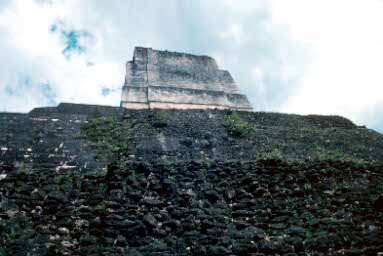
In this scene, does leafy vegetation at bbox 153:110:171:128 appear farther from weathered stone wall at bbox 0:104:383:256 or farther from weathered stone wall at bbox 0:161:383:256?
weathered stone wall at bbox 0:161:383:256

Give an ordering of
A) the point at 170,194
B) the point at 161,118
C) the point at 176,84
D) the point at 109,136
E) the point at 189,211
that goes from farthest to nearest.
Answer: the point at 176,84 < the point at 161,118 < the point at 109,136 < the point at 170,194 < the point at 189,211

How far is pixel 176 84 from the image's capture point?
46.8ft

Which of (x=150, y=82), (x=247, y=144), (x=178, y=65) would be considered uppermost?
(x=178, y=65)

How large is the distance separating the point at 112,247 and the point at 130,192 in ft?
3.19

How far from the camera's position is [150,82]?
13766 mm

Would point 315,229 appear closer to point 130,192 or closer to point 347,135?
point 130,192

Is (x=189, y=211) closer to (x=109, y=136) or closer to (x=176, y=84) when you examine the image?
(x=109, y=136)

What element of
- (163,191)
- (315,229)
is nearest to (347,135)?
(315,229)

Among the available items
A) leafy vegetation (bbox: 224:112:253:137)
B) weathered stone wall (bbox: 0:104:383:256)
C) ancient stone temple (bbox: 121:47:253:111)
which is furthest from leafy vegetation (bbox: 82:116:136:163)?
ancient stone temple (bbox: 121:47:253:111)

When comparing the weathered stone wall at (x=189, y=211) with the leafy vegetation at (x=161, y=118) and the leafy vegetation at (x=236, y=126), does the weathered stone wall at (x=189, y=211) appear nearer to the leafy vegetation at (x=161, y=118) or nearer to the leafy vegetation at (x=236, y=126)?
the leafy vegetation at (x=236, y=126)

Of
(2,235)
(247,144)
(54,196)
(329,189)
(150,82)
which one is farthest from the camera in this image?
(150,82)

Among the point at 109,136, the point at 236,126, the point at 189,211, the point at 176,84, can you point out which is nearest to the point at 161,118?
the point at 109,136

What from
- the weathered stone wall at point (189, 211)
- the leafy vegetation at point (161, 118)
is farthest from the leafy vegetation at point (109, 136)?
the weathered stone wall at point (189, 211)

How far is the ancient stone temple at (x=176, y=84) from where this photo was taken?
13.2 meters
